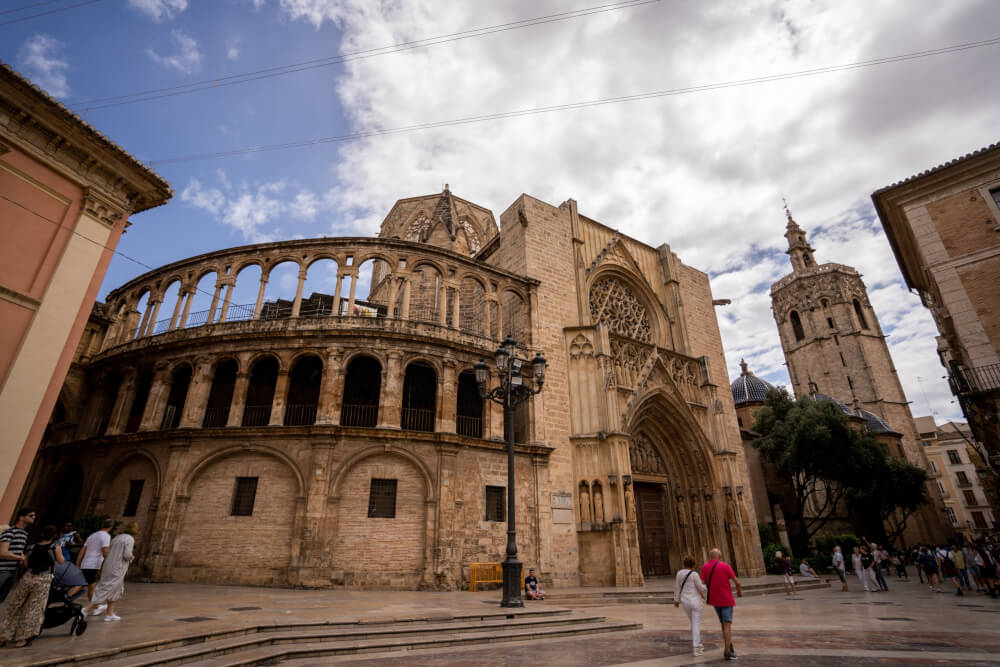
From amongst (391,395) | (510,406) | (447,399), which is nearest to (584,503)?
(447,399)

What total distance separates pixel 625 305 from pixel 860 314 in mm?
41689

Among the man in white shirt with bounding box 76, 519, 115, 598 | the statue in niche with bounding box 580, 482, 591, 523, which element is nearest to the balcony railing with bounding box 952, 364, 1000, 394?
the statue in niche with bounding box 580, 482, 591, 523

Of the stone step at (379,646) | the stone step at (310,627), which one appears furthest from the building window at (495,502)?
the stone step at (379,646)

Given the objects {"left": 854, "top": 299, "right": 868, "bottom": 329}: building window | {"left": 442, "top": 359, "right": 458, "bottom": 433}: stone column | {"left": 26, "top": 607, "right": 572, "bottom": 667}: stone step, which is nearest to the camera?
{"left": 26, "top": 607, "right": 572, "bottom": 667}: stone step

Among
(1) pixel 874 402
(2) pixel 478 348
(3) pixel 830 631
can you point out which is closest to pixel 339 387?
(2) pixel 478 348

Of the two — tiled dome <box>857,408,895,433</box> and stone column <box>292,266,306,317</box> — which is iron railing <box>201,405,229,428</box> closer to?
stone column <box>292,266,306,317</box>

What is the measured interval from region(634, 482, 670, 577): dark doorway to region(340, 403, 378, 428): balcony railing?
10917 mm

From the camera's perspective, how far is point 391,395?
15695mm

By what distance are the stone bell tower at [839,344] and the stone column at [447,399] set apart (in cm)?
3810

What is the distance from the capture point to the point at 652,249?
87.0 feet

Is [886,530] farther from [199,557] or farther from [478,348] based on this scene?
[199,557]

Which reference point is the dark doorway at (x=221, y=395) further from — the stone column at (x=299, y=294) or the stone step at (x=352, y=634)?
the stone step at (x=352, y=634)

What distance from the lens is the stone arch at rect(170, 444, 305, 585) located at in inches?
539

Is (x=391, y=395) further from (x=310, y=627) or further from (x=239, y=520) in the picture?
(x=310, y=627)
